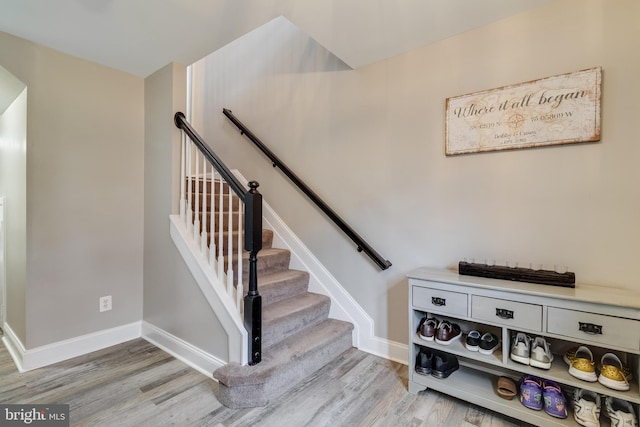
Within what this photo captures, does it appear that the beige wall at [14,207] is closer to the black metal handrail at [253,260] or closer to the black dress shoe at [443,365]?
the black metal handrail at [253,260]

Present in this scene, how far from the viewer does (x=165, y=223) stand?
2.32m

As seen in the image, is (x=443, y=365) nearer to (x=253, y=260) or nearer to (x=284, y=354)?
(x=284, y=354)

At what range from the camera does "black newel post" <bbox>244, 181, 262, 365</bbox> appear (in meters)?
1.69

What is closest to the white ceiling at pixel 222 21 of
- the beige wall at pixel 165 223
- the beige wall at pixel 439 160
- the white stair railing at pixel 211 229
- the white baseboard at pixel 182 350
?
the beige wall at pixel 439 160

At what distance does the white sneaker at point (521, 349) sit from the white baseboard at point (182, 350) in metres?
1.65

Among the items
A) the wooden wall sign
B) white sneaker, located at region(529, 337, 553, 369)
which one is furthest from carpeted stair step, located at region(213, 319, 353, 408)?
the wooden wall sign

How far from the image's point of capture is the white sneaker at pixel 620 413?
4.06 ft

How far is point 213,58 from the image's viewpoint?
139 inches

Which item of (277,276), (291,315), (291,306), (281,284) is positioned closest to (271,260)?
(277,276)

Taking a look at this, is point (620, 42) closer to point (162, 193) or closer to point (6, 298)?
point (162, 193)

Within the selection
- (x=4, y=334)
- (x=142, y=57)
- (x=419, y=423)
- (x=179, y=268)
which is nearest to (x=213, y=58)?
(x=142, y=57)

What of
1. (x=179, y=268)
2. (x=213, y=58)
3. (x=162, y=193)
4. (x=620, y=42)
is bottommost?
(x=179, y=268)

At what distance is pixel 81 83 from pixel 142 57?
0.50 m

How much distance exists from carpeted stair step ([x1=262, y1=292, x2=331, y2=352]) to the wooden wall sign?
1.49 meters
